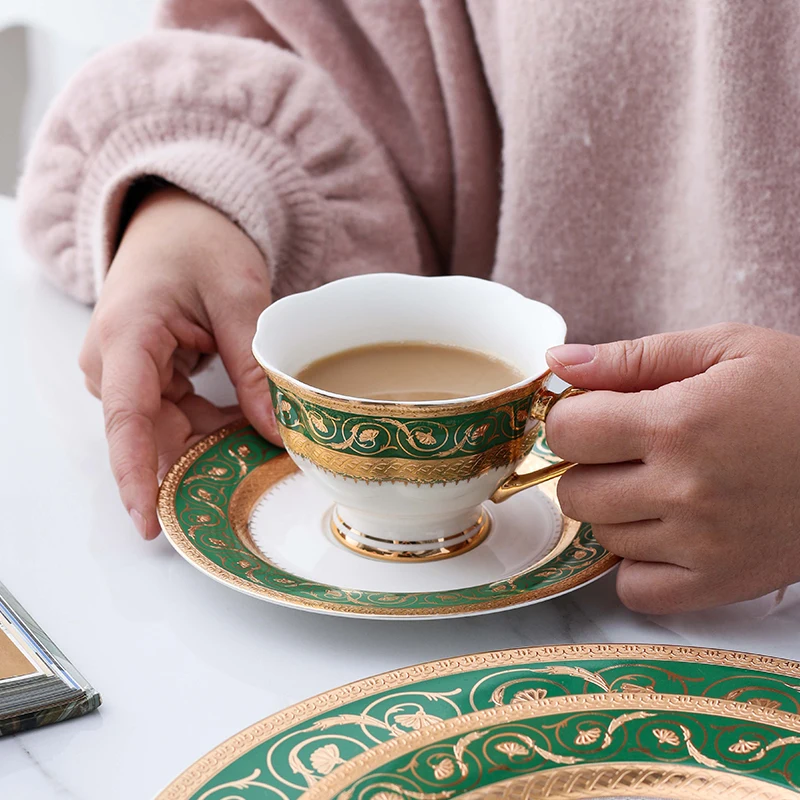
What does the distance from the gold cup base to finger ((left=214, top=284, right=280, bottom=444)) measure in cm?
11

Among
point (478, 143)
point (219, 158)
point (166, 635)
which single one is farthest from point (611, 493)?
point (478, 143)

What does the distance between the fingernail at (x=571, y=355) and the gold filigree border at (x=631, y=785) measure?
206 mm

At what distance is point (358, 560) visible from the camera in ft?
1.90

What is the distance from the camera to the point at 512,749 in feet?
1.40

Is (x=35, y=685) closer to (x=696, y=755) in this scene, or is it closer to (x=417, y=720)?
(x=417, y=720)

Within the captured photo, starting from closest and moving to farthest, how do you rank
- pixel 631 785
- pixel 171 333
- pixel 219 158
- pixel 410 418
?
pixel 631 785 < pixel 410 418 < pixel 171 333 < pixel 219 158

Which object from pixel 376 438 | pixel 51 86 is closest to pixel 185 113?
pixel 376 438

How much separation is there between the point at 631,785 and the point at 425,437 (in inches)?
7.7

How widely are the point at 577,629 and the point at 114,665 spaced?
24 cm

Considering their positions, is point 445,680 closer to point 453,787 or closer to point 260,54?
point 453,787

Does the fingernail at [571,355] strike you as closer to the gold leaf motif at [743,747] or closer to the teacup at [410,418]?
the teacup at [410,418]

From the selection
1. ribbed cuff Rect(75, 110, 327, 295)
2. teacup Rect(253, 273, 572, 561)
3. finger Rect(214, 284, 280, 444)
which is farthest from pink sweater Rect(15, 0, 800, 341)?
teacup Rect(253, 273, 572, 561)

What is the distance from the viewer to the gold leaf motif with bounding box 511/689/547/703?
45cm

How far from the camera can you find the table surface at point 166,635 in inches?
18.0
